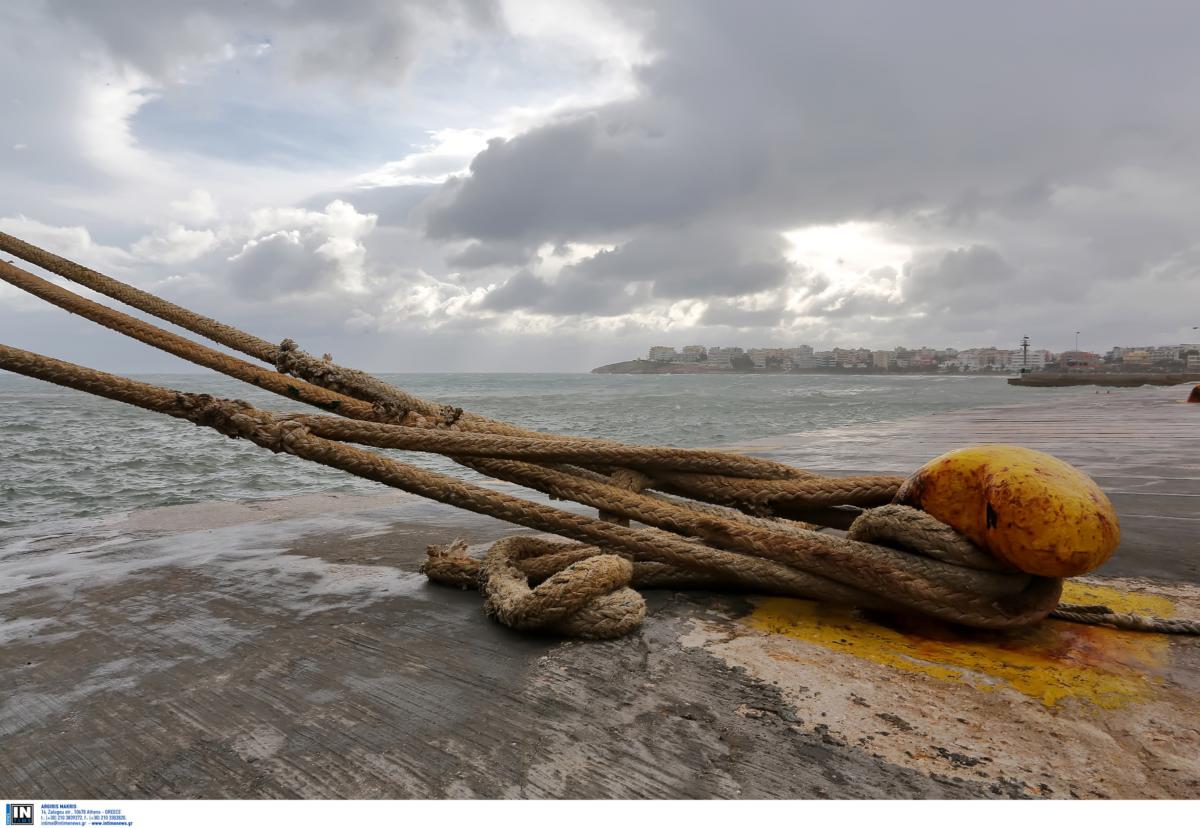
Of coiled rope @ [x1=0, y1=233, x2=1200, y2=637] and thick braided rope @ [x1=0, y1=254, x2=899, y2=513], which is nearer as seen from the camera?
coiled rope @ [x1=0, y1=233, x2=1200, y2=637]

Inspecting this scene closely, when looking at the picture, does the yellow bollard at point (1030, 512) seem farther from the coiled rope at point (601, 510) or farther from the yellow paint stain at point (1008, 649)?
the yellow paint stain at point (1008, 649)

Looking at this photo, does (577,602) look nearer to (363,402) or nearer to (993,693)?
(993,693)

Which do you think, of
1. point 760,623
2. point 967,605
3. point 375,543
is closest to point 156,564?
point 375,543

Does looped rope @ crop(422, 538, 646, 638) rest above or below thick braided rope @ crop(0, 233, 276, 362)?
below

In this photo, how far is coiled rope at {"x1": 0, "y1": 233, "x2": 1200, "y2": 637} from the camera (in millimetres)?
2006

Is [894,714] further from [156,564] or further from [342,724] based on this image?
[156,564]

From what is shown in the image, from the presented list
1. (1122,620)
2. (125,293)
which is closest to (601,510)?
(1122,620)

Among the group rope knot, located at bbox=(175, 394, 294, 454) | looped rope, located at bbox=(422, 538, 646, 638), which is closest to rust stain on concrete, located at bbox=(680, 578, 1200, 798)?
looped rope, located at bbox=(422, 538, 646, 638)

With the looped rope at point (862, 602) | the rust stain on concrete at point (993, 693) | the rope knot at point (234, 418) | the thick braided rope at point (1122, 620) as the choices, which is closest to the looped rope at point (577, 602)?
the looped rope at point (862, 602)

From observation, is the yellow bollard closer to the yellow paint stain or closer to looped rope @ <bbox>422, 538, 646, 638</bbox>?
the yellow paint stain

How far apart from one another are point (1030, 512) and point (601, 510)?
1.37 metres

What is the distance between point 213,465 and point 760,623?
8712 millimetres

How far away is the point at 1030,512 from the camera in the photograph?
1800 mm

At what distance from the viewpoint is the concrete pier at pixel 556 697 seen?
Answer: 4.43 feet
